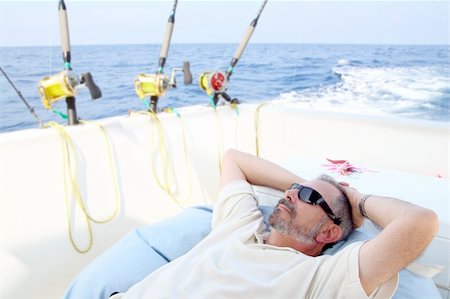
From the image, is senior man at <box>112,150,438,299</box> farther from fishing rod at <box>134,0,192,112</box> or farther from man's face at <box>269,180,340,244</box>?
fishing rod at <box>134,0,192,112</box>

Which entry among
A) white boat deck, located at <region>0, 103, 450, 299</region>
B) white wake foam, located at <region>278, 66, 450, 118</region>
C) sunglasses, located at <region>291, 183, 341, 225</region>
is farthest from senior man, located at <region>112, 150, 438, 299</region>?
white wake foam, located at <region>278, 66, 450, 118</region>

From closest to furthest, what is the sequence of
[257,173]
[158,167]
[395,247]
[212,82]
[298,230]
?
[395,247]
[298,230]
[257,173]
[158,167]
[212,82]

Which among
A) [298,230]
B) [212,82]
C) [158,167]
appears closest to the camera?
[298,230]

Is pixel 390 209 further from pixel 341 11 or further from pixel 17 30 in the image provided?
pixel 341 11

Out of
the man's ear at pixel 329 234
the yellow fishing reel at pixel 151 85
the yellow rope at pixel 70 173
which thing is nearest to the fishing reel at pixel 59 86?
the yellow rope at pixel 70 173

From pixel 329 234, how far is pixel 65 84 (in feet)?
3.77

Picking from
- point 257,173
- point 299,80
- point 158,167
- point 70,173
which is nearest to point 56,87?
point 70,173

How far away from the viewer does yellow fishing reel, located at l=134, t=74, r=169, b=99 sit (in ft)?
6.35

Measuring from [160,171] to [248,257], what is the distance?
113 centimetres

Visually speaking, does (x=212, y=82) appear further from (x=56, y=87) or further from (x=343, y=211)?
(x=343, y=211)

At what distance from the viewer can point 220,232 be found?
1.18 metres

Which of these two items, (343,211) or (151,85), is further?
Answer: (151,85)

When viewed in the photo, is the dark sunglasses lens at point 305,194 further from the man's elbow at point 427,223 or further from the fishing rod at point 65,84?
the fishing rod at point 65,84

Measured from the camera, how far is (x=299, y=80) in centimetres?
463
